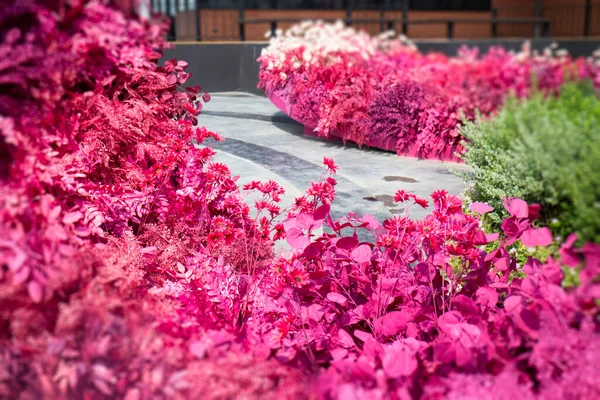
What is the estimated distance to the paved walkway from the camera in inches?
162

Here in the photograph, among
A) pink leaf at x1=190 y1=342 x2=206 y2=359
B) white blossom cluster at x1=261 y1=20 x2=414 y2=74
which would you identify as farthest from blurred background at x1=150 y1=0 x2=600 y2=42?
pink leaf at x1=190 y1=342 x2=206 y2=359

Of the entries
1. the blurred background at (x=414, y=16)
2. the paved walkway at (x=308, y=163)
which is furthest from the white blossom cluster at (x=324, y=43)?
the paved walkway at (x=308, y=163)

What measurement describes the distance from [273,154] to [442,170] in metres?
1.55

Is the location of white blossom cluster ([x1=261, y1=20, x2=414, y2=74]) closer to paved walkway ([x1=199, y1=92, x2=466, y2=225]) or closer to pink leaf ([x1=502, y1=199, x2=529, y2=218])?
paved walkway ([x1=199, y1=92, x2=466, y2=225])

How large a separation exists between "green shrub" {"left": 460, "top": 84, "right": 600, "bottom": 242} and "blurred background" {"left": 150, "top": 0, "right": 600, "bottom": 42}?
24 cm

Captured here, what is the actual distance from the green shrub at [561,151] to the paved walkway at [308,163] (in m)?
2.23

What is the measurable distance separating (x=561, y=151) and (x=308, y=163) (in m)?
3.89

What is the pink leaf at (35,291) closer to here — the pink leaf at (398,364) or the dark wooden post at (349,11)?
the pink leaf at (398,364)

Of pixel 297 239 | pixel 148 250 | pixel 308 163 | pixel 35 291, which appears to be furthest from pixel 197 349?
pixel 308 163

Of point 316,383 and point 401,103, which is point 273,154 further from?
point 316,383

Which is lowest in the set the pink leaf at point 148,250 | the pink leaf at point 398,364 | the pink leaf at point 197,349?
the pink leaf at point 148,250

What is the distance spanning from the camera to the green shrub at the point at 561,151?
1173mm

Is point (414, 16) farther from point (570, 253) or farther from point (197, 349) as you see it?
point (197, 349)

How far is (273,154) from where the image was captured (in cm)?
525
